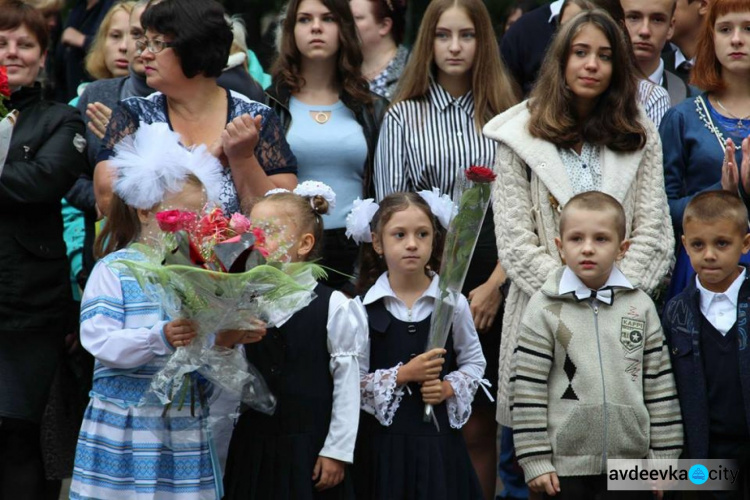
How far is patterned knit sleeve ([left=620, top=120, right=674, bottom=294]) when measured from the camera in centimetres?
526

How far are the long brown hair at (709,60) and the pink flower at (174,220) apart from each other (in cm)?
264

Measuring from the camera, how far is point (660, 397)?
497cm

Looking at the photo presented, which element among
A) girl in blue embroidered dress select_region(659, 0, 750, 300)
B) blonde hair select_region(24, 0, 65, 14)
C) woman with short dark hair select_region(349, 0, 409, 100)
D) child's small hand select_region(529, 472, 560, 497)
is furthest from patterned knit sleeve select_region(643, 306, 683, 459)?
blonde hair select_region(24, 0, 65, 14)

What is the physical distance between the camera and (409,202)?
514 cm

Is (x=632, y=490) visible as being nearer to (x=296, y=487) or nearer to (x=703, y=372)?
(x=703, y=372)

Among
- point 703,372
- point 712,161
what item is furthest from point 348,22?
point 703,372

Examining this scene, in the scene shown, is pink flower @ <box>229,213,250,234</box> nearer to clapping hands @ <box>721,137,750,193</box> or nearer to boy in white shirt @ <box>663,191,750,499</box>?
boy in white shirt @ <box>663,191,750,499</box>

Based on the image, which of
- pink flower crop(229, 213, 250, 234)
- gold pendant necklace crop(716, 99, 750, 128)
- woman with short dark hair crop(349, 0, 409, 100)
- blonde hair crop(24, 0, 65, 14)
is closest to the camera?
pink flower crop(229, 213, 250, 234)

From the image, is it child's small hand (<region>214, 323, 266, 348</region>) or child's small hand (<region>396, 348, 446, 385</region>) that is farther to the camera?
child's small hand (<region>396, 348, 446, 385</region>)

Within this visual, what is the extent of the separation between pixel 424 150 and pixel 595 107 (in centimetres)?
82

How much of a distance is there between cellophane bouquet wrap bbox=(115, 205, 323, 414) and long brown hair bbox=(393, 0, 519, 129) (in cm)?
188

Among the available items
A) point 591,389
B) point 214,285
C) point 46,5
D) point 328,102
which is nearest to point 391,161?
point 328,102

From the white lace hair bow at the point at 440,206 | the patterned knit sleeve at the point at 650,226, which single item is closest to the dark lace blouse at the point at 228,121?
the white lace hair bow at the point at 440,206

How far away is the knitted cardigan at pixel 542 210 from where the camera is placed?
17.4 feet
